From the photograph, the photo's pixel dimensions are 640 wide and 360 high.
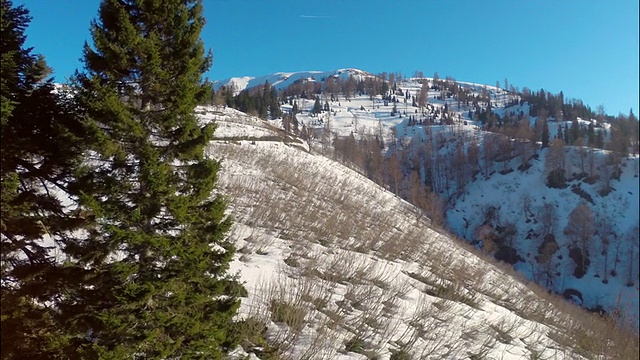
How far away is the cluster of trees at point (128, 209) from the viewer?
3676 millimetres

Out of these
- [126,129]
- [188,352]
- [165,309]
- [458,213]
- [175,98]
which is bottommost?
[458,213]

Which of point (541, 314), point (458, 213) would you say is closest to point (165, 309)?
point (541, 314)

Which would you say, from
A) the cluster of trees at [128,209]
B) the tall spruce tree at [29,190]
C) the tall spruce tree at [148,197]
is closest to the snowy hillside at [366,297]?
the tall spruce tree at [148,197]

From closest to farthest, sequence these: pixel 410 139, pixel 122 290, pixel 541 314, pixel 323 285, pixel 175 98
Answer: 1. pixel 122 290
2. pixel 175 98
3. pixel 323 285
4. pixel 541 314
5. pixel 410 139

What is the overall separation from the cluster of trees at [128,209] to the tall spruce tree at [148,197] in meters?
0.01

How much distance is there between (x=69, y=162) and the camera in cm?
445

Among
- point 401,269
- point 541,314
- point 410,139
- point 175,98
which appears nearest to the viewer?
point 175,98

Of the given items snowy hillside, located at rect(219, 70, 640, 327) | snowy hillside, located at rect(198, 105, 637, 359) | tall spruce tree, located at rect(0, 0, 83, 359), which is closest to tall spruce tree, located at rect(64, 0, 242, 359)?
tall spruce tree, located at rect(0, 0, 83, 359)

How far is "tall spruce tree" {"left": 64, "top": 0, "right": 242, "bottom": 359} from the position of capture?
3650mm

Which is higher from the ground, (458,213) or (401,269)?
(401,269)

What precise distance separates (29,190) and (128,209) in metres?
1.99

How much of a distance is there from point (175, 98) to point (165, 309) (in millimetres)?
2279

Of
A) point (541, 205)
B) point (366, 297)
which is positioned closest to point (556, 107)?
point (541, 205)

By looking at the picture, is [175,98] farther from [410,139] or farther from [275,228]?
[410,139]
